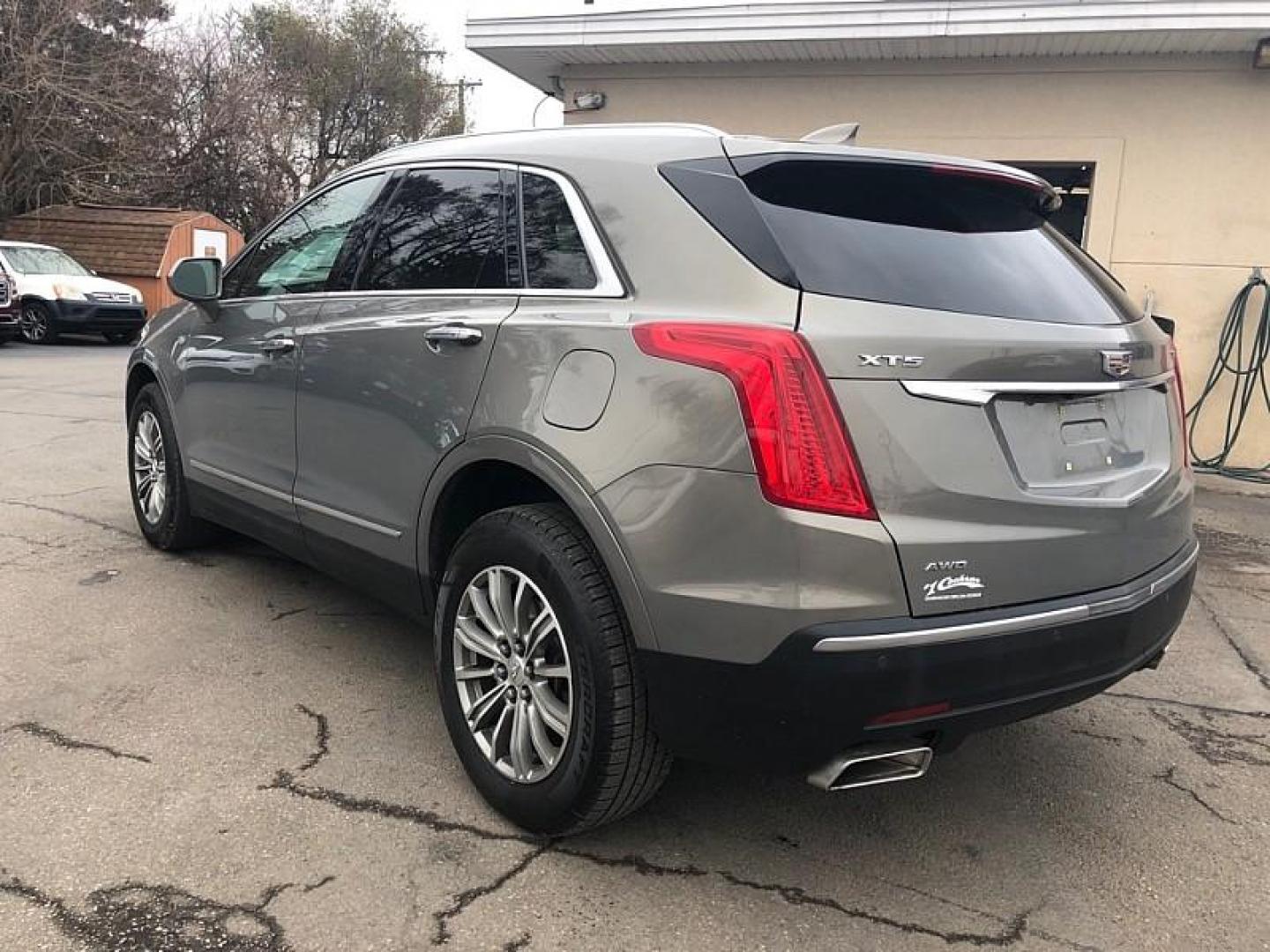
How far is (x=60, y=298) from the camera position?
17016 millimetres

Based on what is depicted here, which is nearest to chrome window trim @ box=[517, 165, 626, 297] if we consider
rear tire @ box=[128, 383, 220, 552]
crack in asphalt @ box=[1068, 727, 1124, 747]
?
crack in asphalt @ box=[1068, 727, 1124, 747]

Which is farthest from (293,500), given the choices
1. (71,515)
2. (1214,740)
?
(1214,740)

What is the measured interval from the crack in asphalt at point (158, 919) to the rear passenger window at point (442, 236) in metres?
1.68

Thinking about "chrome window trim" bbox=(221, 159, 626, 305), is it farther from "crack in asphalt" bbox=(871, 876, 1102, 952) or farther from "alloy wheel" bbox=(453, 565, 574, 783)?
"crack in asphalt" bbox=(871, 876, 1102, 952)

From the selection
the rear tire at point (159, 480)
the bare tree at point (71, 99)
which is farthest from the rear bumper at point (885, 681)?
the bare tree at point (71, 99)

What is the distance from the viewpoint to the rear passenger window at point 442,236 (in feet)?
9.96

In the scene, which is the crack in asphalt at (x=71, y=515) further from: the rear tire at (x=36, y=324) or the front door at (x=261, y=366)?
the rear tire at (x=36, y=324)

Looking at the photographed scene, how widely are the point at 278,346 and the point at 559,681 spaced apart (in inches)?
72.2

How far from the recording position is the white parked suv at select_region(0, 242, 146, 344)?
17.0 meters

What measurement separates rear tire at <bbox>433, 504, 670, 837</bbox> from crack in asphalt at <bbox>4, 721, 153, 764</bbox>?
39.3 inches

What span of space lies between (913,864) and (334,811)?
59.8 inches

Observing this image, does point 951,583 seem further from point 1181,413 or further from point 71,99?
point 71,99

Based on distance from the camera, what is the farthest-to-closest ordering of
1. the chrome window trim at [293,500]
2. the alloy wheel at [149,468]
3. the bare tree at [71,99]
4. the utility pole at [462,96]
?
the utility pole at [462,96], the bare tree at [71,99], the alloy wheel at [149,468], the chrome window trim at [293,500]

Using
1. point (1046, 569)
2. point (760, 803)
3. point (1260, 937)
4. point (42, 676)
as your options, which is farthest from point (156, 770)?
point (1260, 937)
